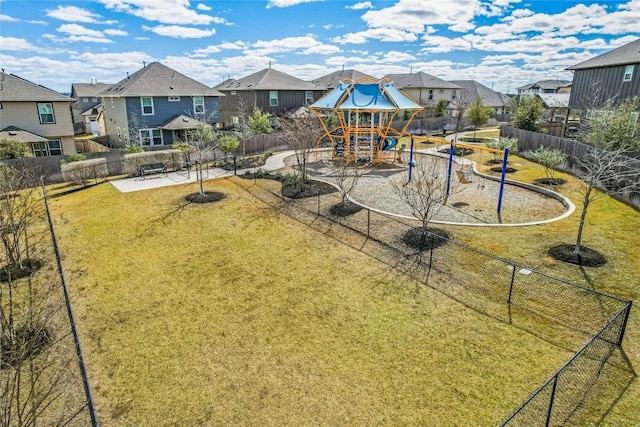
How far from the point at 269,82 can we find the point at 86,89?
44976 mm

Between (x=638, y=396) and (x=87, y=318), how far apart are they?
11.8 metres

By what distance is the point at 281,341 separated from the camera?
28.2 feet

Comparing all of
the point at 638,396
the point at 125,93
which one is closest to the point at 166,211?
the point at 638,396

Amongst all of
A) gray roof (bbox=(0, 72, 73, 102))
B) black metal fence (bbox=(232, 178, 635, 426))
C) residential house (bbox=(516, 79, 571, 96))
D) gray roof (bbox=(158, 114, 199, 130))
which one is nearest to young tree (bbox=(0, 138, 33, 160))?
gray roof (bbox=(0, 72, 73, 102))

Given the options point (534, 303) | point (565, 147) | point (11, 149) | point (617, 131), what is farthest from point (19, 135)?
point (617, 131)

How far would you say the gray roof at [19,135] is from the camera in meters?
26.8

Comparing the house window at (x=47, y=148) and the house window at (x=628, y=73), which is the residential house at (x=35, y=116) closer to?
the house window at (x=47, y=148)

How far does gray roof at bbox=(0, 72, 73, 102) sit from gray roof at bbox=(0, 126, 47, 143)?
2.14 m

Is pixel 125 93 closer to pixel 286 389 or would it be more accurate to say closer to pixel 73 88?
pixel 286 389

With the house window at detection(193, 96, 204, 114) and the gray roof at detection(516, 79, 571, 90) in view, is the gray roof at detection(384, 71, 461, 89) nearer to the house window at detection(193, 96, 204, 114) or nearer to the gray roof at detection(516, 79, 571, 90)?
the house window at detection(193, 96, 204, 114)

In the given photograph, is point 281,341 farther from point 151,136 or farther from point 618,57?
point 618,57

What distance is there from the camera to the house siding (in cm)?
2595

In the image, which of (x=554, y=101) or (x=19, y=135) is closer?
(x=19, y=135)

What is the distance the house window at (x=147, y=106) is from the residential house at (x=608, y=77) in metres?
35.3
